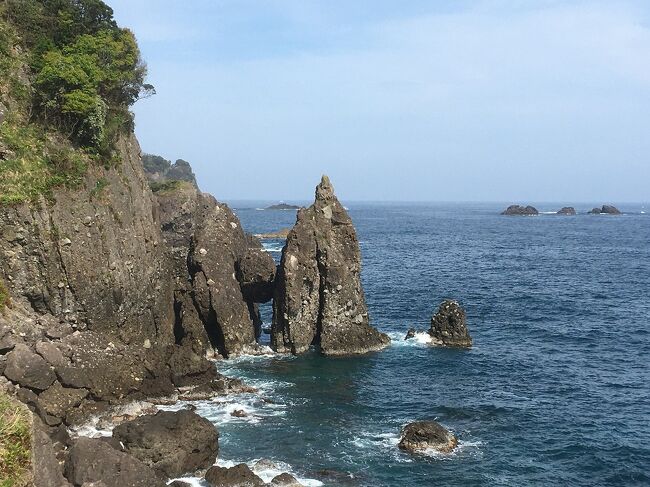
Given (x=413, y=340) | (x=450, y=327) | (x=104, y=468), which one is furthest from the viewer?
(x=413, y=340)

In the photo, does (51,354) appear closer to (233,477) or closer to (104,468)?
(104,468)

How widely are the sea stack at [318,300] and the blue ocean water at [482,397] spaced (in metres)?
2.15

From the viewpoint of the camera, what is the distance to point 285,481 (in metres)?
30.1

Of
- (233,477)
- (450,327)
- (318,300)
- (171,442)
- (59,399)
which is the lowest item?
(233,477)

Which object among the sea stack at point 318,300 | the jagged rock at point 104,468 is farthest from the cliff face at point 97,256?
the jagged rock at point 104,468

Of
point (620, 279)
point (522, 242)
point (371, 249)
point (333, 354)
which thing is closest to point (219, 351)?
point (333, 354)

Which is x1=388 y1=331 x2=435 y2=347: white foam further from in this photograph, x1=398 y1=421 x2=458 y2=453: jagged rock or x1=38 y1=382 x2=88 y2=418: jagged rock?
x1=38 y1=382 x2=88 y2=418: jagged rock

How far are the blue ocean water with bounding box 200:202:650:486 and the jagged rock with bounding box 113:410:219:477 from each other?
69.1 inches

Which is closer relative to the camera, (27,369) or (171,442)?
→ (171,442)

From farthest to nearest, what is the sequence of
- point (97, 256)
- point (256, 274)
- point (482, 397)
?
point (256, 274), point (482, 397), point (97, 256)

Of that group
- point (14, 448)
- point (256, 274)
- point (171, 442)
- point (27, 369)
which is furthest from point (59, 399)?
point (256, 274)

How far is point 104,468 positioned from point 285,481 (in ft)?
28.6

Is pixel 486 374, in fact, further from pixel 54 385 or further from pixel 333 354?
pixel 54 385

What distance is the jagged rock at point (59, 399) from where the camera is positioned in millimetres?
35809
